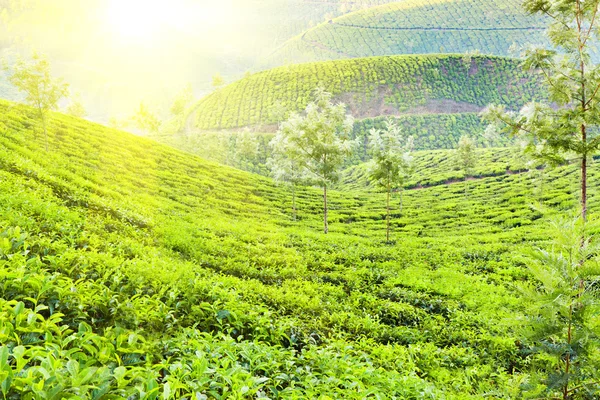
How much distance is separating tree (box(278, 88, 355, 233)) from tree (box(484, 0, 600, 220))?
16.6m

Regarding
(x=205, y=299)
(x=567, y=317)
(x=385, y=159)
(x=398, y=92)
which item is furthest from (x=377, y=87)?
(x=567, y=317)

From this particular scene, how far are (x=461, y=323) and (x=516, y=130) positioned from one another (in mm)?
7588

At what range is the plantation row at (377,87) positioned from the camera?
146000 mm

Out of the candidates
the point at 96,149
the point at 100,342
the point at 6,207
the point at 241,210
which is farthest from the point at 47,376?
the point at 241,210

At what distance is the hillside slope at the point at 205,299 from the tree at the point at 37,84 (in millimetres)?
1320

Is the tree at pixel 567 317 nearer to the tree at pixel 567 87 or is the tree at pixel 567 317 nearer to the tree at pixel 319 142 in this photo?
the tree at pixel 567 87

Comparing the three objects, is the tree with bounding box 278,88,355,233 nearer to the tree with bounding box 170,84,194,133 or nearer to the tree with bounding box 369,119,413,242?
the tree with bounding box 369,119,413,242

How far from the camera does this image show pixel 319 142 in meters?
27.8

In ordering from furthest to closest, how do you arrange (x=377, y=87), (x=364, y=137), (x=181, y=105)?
(x=377, y=87)
(x=364, y=137)
(x=181, y=105)

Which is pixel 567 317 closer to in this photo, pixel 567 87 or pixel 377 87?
pixel 567 87

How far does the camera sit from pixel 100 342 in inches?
189

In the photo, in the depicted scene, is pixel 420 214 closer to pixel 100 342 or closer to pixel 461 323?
pixel 461 323

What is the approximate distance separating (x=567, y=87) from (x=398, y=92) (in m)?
155

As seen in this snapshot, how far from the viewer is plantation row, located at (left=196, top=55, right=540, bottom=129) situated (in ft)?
479
